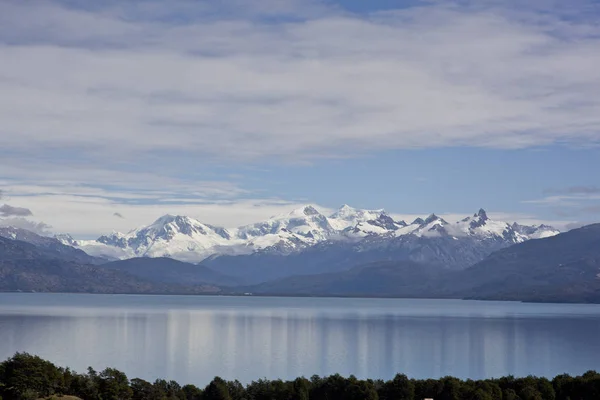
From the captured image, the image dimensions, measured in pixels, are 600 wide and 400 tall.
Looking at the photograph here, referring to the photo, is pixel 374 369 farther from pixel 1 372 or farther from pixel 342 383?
→ pixel 1 372

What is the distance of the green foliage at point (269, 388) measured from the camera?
395 ft

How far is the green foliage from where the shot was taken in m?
120

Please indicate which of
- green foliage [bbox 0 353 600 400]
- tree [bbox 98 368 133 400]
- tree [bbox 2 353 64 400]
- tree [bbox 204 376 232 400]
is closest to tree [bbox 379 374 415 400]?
green foliage [bbox 0 353 600 400]

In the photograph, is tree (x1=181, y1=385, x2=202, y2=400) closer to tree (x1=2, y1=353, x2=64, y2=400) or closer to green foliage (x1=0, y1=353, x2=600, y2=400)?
green foliage (x1=0, y1=353, x2=600, y2=400)

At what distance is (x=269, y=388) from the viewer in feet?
424

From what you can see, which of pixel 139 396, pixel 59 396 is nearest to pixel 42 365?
pixel 59 396

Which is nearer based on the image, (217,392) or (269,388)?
(217,392)

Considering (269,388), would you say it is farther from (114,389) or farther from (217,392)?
(114,389)

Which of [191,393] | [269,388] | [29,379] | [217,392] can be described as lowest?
[191,393]

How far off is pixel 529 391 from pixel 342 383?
25456 millimetres

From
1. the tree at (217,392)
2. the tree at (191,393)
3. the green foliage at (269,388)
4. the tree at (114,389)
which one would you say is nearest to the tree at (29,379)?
the green foliage at (269,388)

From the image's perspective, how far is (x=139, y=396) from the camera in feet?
410

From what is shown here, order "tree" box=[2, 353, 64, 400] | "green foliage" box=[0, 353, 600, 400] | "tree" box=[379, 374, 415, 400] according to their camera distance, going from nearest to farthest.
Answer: "tree" box=[2, 353, 64, 400] → "green foliage" box=[0, 353, 600, 400] → "tree" box=[379, 374, 415, 400]

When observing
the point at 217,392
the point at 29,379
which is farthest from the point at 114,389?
the point at 217,392
